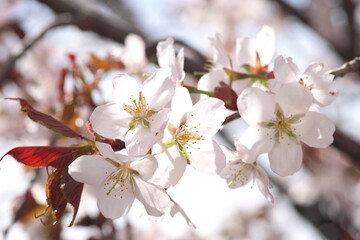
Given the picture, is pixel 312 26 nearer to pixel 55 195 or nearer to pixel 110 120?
pixel 110 120

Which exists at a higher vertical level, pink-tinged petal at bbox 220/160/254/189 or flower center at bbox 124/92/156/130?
flower center at bbox 124/92/156/130

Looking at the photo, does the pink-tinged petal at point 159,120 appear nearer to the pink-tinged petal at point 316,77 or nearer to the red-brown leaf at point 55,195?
the red-brown leaf at point 55,195

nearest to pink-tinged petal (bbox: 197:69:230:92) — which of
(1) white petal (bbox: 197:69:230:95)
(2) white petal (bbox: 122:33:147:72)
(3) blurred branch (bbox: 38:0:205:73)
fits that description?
(1) white petal (bbox: 197:69:230:95)

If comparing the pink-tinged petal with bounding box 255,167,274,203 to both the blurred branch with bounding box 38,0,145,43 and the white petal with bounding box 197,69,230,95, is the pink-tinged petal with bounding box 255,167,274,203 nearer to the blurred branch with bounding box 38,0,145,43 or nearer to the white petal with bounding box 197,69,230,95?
the white petal with bounding box 197,69,230,95


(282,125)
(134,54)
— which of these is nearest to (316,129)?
(282,125)

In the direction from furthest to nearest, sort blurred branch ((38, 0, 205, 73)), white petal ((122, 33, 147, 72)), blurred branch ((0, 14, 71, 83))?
blurred branch ((38, 0, 205, 73)) < blurred branch ((0, 14, 71, 83)) < white petal ((122, 33, 147, 72))
